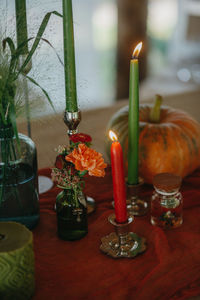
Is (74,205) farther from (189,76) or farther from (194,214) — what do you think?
(189,76)

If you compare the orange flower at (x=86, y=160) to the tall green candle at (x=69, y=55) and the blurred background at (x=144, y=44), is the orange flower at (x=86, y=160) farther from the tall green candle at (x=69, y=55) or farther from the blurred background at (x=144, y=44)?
the blurred background at (x=144, y=44)

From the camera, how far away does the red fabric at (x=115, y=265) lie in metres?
0.68

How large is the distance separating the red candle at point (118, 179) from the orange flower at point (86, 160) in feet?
0.11

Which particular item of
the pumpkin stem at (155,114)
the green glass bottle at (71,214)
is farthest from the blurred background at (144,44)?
the green glass bottle at (71,214)

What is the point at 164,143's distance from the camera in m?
0.98

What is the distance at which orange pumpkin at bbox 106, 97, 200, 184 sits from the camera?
98cm

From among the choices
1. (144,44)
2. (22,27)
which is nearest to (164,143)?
(22,27)

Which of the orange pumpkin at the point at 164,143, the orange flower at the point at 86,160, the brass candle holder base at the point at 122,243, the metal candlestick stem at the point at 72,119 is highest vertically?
the metal candlestick stem at the point at 72,119

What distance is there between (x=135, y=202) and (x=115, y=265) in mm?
211

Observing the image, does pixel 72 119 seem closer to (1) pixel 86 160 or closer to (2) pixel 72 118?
(2) pixel 72 118

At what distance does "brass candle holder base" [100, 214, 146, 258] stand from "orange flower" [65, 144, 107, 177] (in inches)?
3.7

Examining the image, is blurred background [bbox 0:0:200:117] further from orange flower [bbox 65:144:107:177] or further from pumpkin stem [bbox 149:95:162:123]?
orange flower [bbox 65:144:107:177]

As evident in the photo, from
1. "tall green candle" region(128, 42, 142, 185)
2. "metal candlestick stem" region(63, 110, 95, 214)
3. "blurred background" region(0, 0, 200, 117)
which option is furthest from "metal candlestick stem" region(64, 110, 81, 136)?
"blurred background" region(0, 0, 200, 117)

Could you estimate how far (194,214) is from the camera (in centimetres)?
91
